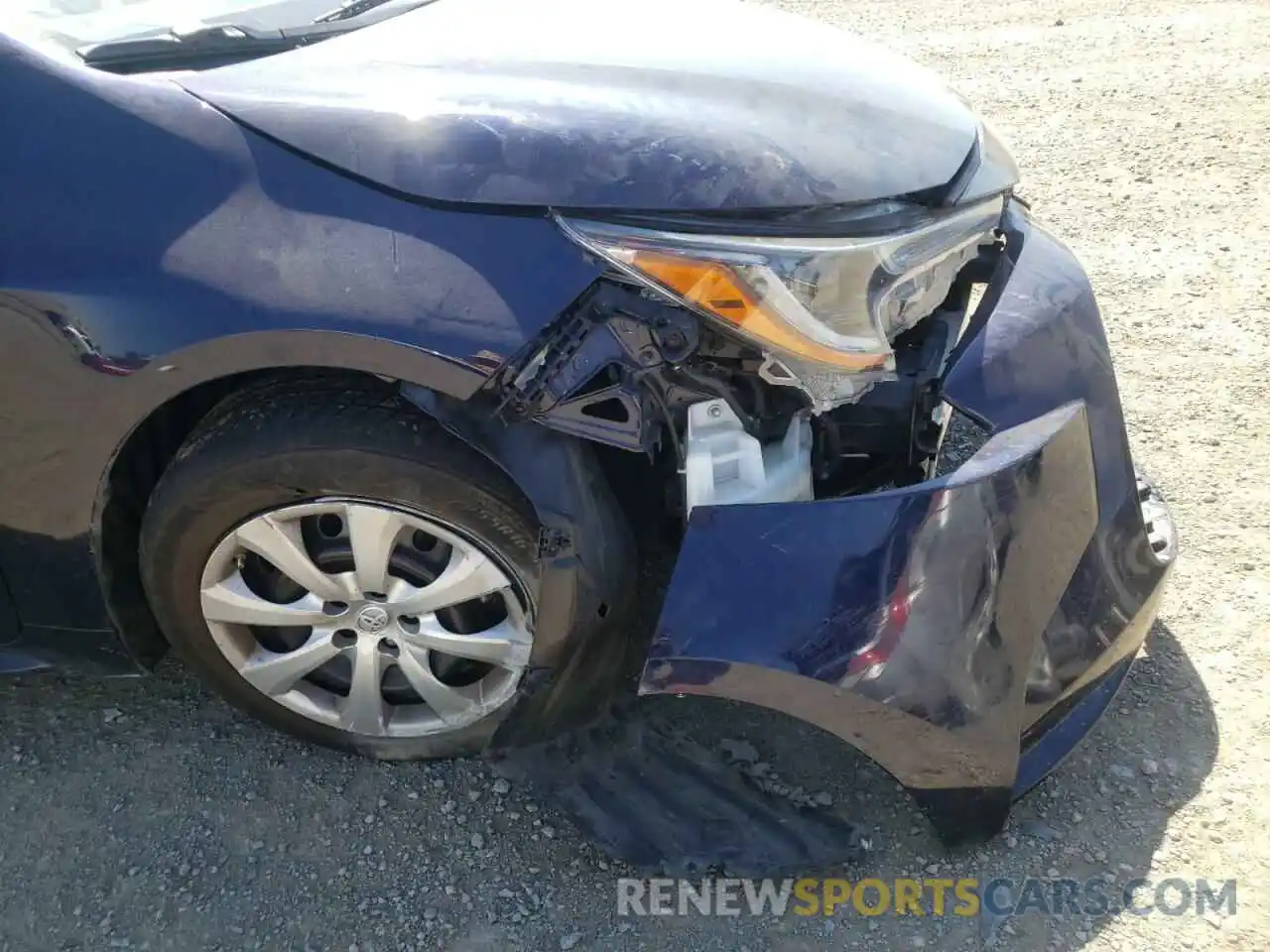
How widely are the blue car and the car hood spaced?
0.03ft

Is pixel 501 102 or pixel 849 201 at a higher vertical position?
pixel 501 102

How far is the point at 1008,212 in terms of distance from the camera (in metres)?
2.46

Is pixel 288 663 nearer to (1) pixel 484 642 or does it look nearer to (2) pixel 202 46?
(1) pixel 484 642

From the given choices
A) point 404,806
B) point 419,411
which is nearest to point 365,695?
point 404,806

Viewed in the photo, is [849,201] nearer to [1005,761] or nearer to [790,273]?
[790,273]

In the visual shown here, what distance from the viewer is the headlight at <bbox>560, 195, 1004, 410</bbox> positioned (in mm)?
1825

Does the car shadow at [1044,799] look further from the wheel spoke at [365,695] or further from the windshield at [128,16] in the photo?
the windshield at [128,16]

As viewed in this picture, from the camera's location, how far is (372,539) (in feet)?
6.72

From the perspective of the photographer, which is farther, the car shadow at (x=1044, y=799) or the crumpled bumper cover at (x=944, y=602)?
the car shadow at (x=1044, y=799)

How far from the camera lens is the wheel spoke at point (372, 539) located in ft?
6.60

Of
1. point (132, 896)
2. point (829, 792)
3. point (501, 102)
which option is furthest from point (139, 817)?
point (501, 102)

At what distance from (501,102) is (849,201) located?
Result: 630 millimetres

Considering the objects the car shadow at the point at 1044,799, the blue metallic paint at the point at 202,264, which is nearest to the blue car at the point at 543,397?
the blue metallic paint at the point at 202,264

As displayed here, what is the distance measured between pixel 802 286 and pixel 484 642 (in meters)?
0.89
